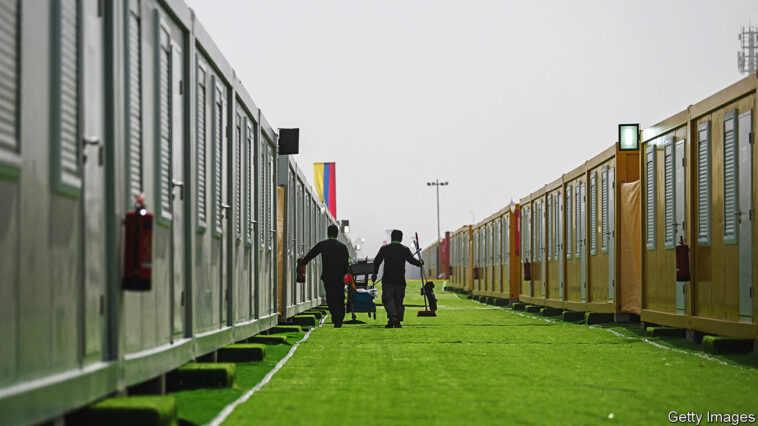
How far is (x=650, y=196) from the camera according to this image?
1540cm

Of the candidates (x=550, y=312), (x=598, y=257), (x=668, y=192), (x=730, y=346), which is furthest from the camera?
(x=550, y=312)

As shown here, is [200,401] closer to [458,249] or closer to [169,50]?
[169,50]

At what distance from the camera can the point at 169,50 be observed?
764cm

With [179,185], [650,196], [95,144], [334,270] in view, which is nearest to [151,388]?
[179,185]

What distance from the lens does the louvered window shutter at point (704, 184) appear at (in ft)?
40.5

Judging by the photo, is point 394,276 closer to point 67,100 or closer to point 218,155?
point 218,155

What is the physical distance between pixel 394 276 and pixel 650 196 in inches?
196

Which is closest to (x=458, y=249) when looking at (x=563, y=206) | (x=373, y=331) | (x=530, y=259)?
(x=530, y=259)

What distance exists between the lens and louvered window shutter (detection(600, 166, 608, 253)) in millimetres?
18656

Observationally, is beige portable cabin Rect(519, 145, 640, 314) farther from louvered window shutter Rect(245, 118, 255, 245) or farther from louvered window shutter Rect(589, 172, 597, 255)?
louvered window shutter Rect(245, 118, 255, 245)

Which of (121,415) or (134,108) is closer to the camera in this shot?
(121,415)

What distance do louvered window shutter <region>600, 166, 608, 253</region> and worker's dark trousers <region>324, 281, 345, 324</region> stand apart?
4707 millimetres

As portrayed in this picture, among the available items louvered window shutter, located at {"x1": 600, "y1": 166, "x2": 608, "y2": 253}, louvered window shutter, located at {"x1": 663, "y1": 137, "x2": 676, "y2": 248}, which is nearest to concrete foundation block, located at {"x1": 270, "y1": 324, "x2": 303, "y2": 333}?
louvered window shutter, located at {"x1": 663, "y1": 137, "x2": 676, "y2": 248}

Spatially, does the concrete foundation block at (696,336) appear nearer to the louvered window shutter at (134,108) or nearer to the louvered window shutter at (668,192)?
the louvered window shutter at (668,192)
